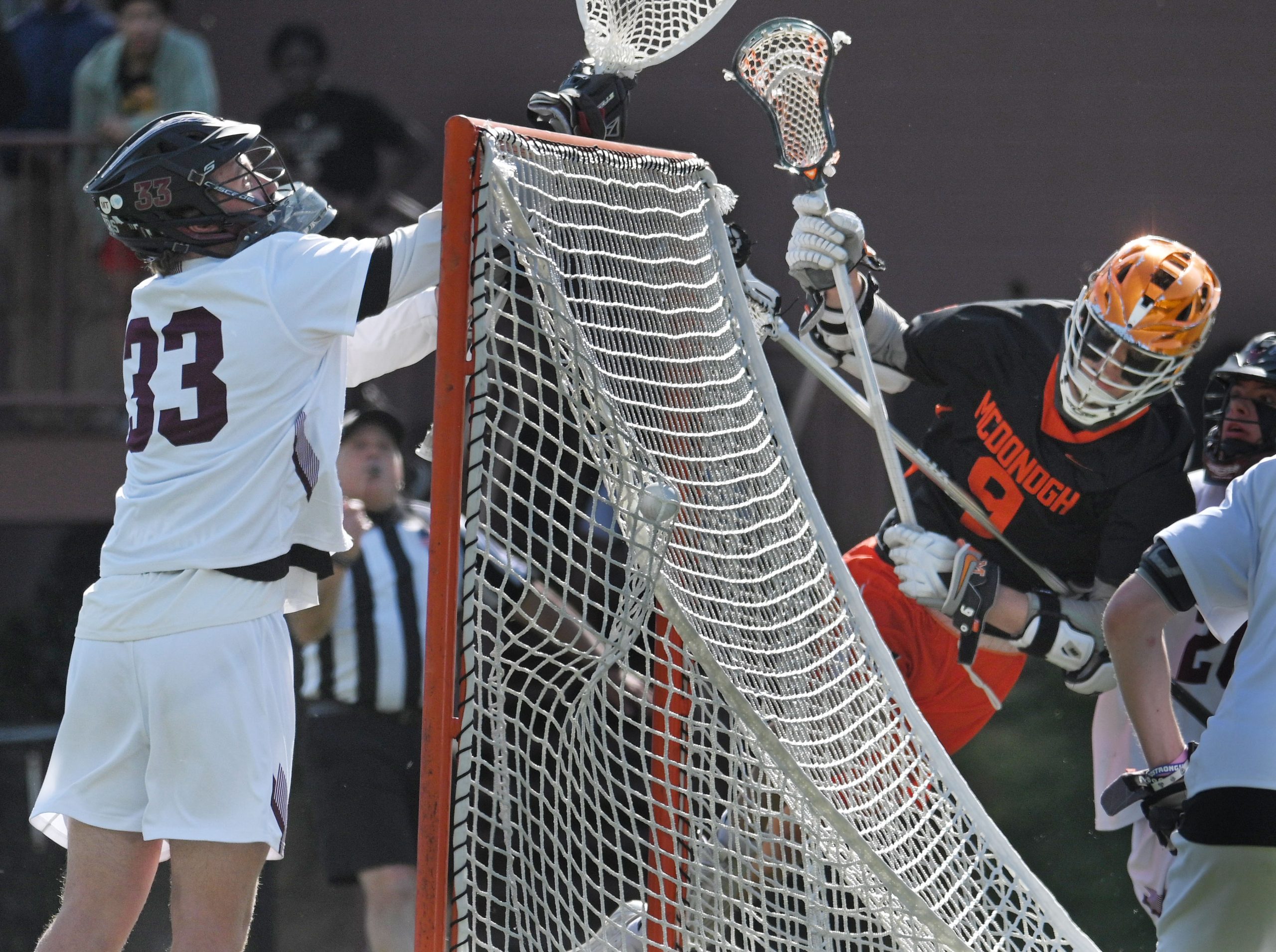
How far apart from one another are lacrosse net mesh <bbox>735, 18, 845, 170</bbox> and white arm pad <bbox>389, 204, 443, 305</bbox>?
110 centimetres

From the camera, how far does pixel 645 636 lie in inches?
94.0

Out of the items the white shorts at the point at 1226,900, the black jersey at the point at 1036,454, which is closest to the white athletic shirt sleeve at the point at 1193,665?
the black jersey at the point at 1036,454

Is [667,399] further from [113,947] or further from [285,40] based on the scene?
[285,40]

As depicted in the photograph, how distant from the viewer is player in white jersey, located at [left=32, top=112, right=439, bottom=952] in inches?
92.7

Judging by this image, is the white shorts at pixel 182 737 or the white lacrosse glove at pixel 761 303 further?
the white lacrosse glove at pixel 761 303

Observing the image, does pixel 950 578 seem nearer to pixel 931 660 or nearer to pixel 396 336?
pixel 931 660

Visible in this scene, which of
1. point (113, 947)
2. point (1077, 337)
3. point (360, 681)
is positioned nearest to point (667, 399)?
point (1077, 337)

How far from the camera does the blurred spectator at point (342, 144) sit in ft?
17.7

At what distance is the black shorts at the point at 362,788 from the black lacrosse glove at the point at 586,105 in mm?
1684

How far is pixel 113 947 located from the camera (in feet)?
7.98

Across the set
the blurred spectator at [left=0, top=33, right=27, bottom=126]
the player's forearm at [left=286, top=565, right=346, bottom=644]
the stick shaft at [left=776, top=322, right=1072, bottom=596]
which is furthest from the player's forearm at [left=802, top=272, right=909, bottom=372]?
the blurred spectator at [left=0, top=33, right=27, bottom=126]

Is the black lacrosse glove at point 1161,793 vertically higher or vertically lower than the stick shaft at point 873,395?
lower

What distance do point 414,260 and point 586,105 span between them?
506mm

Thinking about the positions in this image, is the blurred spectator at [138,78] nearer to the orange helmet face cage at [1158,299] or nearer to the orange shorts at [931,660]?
the orange shorts at [931,660]
